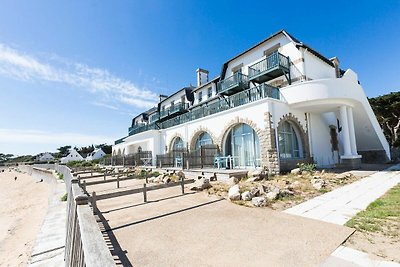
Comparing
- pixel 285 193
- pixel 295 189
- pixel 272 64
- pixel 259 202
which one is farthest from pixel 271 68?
pixel 259 202

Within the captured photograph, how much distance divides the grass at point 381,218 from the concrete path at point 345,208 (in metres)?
0.19

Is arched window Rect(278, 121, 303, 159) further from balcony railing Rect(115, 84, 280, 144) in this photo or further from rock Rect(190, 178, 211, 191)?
rock Rect(190, 178, 211, 191)

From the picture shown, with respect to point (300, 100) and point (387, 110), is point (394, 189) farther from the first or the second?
point (387, 110)

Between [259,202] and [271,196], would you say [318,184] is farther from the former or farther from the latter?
[259,202]

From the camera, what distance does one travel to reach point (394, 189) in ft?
25.8

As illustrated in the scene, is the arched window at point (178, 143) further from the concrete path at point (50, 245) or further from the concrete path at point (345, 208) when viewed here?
the concrete path at point (345, 208)

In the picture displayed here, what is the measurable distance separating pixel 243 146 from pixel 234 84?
592cm

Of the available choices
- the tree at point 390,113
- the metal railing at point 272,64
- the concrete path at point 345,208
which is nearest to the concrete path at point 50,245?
the concrete path at point 345,208

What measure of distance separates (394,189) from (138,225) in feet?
31.5

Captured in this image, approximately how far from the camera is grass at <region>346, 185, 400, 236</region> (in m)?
4.46

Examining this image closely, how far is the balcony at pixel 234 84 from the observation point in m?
17.5

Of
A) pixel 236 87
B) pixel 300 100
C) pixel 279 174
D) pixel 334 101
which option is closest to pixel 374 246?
pixel 279 174

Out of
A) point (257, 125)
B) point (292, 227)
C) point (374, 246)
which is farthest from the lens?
point (257, 125)

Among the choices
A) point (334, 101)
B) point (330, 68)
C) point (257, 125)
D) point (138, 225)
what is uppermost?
point (330, 68)
